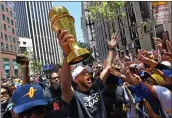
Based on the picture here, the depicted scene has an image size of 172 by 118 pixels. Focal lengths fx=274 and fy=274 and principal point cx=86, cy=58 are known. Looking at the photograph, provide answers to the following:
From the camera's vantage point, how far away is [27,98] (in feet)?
7.13

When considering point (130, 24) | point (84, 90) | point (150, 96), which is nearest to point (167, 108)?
point (150, 96)

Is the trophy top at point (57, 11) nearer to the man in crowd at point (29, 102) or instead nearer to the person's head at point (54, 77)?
the man in crowd at point (29, 102)

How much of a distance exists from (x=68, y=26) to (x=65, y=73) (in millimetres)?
400

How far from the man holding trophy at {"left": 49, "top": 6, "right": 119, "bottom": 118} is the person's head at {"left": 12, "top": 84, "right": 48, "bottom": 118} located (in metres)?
0.24

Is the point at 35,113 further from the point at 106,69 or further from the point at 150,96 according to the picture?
the point at 106,69

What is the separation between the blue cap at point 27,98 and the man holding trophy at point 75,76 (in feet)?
0.75

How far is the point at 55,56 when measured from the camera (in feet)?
456

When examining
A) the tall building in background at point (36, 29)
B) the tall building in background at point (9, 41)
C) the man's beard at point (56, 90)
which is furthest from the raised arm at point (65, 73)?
the tall building in background at point (36, 29)

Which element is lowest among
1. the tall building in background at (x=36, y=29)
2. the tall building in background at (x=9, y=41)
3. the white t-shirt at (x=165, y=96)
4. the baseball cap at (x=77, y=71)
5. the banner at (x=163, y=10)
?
the white t-shirt at (x=165, y=96)

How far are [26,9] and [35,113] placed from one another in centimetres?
12944

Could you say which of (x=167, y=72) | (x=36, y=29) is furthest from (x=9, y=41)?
(x=36, y=29)

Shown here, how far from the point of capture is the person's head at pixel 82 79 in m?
2.74

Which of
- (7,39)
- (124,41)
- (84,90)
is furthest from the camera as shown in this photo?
(7,39)

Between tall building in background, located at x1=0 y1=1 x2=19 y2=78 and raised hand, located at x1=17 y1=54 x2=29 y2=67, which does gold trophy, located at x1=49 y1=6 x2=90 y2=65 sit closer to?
raised hand, located at x1=17 y1=54 x2=29 y2=67
